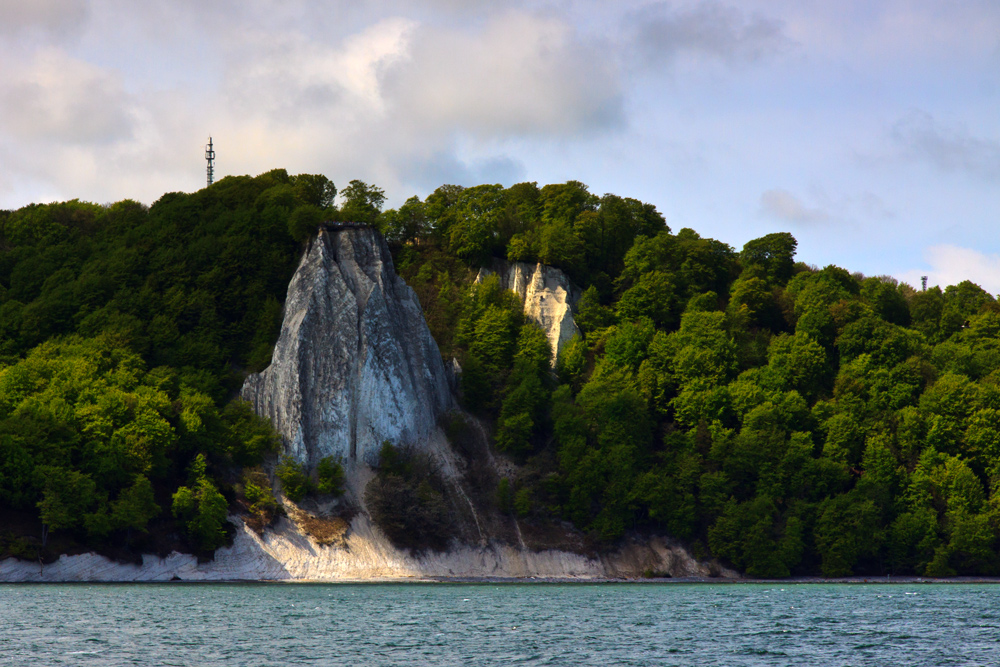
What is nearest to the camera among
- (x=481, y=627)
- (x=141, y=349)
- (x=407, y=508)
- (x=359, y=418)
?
(x=481, y=627)

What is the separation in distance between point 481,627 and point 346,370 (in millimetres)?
50760

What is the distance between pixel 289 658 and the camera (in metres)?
41.2

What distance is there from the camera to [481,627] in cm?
5197

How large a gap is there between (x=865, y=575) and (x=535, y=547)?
31012 mm

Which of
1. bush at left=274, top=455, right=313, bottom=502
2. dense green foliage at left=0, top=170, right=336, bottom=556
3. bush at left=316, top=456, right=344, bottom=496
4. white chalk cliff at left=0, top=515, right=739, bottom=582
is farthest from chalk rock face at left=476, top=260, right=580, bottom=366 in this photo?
bush at left=274, top=455, right=313, bottom=502

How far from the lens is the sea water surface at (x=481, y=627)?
42.0 meters

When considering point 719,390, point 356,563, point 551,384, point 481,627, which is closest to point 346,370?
point 356,563

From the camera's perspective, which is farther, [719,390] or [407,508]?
[719,390]

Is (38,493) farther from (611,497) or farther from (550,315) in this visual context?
(550,315)

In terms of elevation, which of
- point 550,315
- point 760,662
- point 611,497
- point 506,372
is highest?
point 550,315

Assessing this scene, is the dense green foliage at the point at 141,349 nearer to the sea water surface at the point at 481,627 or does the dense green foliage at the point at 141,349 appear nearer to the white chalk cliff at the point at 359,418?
the white chalk cliff at the point at 359,418

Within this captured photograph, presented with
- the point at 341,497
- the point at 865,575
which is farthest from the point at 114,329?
the point at 865,575

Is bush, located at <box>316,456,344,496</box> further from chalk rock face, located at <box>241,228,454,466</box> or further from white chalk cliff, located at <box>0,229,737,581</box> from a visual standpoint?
chalk rock face, located at <box>241,228,454,466</box>

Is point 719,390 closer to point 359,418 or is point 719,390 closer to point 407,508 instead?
point 407,508
